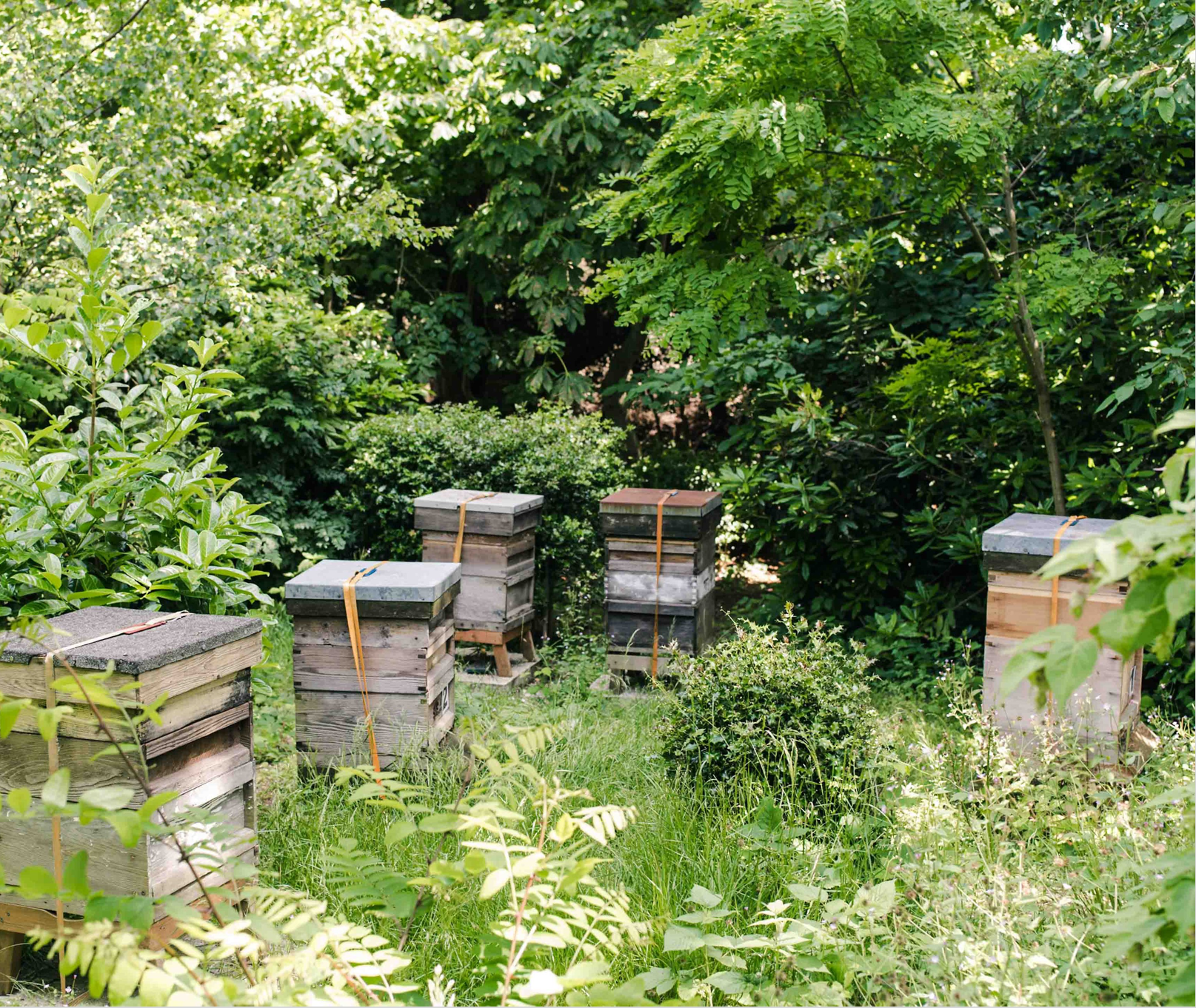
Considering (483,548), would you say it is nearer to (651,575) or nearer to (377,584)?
(651,575)

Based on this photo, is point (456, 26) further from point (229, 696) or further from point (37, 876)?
point (37, 876)

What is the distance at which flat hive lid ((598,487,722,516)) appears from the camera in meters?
5.17

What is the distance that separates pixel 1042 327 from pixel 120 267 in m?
5.33

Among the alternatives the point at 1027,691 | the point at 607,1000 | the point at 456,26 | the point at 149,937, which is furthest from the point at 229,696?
the point at 456,26

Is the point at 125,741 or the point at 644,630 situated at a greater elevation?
the point at 125,741

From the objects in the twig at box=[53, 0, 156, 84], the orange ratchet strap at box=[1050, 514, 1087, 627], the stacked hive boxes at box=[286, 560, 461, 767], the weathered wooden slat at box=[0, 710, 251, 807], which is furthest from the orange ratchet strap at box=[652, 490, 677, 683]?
the twig at box=[53, 0, 156, 84]

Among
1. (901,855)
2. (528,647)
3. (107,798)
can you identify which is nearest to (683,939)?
(901,855)

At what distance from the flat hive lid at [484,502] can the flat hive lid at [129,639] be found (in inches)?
104

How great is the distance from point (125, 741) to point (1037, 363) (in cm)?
433

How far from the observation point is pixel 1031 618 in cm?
350

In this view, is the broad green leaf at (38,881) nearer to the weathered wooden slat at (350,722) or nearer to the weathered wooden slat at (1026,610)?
the weathered wooden slat at (350,722)

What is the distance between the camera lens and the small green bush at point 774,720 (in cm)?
331

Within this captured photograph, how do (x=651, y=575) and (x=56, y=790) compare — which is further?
(x=651, y=575)

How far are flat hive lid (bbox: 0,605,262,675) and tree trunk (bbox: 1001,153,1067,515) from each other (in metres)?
3.87
